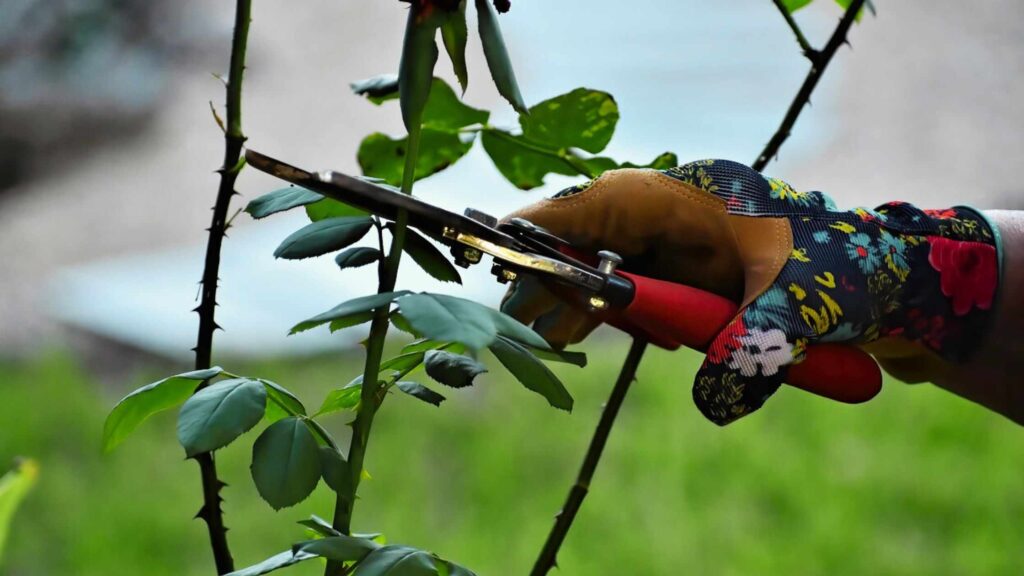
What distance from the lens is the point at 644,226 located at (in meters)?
0.41

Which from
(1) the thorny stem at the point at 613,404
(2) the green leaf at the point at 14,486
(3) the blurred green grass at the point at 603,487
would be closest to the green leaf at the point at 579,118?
(1) the thorny stem at the point at 613,404

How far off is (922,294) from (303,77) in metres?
1.98

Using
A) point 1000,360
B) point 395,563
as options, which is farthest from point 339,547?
point 1000,360

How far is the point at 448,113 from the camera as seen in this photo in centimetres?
46

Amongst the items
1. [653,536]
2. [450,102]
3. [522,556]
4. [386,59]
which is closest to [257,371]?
[522,556]

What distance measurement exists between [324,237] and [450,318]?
8cm

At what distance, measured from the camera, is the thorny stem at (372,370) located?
0.99 feet

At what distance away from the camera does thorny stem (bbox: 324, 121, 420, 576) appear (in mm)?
302

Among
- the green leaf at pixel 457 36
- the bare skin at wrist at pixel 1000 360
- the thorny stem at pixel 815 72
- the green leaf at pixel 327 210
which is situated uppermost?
the thorny stem at pixel 815 72

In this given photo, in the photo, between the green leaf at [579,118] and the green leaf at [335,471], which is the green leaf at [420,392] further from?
the green leaf at [579,118]

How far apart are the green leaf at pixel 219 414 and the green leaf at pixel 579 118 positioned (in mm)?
196

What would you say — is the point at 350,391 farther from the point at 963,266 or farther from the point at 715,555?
the point at 715,555

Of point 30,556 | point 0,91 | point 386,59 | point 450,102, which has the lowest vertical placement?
point 30,556

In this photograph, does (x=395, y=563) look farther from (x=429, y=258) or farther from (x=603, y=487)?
(x=603, y=487)
